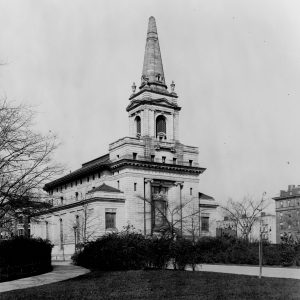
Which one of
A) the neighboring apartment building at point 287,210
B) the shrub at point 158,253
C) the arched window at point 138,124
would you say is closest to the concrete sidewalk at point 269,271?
the shrub at point 158,253

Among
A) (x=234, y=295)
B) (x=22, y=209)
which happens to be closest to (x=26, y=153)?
(x=22, y=209)

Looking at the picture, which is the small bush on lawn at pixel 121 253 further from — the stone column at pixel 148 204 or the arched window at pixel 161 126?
the arched window at pixel 161 126

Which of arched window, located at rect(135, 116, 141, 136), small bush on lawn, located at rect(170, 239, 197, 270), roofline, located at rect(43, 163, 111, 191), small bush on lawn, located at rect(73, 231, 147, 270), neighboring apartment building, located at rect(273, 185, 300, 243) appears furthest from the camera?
neighboring apartment building, located at rect(273, 185, 300, 243)

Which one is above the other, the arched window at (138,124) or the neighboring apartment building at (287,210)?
the arched window at (138,124)

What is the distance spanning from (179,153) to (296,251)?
34.5 m

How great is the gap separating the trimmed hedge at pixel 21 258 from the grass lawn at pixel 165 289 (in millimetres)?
5381

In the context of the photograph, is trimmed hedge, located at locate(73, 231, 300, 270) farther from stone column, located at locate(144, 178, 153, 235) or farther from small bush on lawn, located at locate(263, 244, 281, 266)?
stone column, located at locate(144, 178, 153, 235)

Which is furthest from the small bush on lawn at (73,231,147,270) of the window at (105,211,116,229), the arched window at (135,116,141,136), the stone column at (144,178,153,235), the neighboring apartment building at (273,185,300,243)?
the neighboring apartment building at (273,185,300,243)

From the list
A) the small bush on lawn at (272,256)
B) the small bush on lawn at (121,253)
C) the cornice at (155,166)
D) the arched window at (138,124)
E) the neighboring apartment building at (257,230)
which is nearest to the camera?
the small bush on lawn at (121,253)

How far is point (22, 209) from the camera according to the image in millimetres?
20219

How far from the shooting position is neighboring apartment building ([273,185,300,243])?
109075mm

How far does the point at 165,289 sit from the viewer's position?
1691cm

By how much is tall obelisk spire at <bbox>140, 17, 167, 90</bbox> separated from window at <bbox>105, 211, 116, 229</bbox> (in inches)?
764

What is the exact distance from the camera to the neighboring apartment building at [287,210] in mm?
109075
